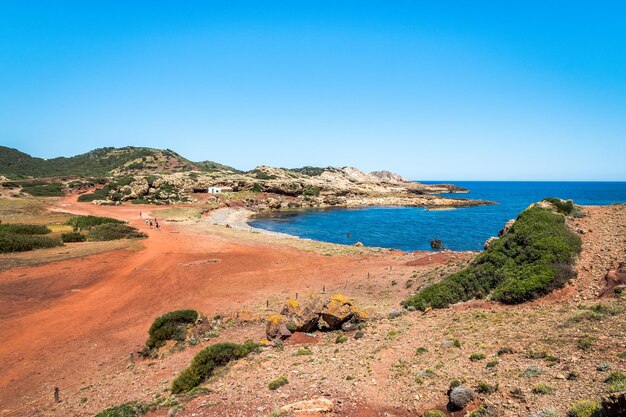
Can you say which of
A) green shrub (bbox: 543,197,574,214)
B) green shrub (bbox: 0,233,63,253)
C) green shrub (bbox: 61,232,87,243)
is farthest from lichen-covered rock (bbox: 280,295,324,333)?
green shrub (bbox: 61,232,87,243)

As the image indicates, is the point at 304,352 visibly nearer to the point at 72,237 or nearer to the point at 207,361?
the point at 207,361

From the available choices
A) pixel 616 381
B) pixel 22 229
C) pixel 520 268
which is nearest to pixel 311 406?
pixel 616 381

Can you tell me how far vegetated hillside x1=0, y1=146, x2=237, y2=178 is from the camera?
132625 mm

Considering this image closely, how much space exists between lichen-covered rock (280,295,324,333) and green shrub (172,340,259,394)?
244 centimetres

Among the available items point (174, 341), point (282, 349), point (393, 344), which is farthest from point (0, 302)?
point (393, 344)

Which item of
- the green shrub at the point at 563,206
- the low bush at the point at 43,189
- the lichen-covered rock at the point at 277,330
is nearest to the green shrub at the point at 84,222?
the low bush at the point at 43,189

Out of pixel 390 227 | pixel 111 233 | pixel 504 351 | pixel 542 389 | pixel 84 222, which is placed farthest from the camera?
pixel 390 227

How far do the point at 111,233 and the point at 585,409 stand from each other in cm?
4929

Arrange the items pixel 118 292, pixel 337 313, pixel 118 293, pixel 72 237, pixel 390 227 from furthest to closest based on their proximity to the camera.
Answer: pixel 390 227, pixel 72 237, pixel 118 292, pixel 118 293, pixel 337 313

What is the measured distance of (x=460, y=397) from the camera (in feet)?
29.5

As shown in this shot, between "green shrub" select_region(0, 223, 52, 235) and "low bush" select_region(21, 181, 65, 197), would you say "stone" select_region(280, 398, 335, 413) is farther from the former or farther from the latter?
"low bush" select_region(21, 181, 65, 197)

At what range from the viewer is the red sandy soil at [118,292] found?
15941 mm

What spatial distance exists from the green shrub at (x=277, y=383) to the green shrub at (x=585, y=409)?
7902mm

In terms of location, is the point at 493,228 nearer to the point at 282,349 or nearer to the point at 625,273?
the point at 625,273
